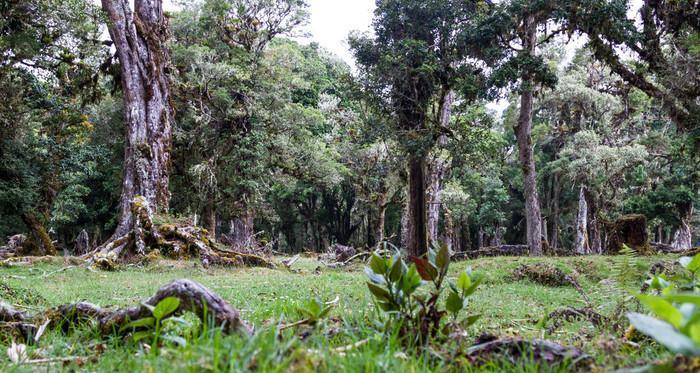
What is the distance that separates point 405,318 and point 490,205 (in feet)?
117

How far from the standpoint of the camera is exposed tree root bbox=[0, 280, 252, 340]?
68.2 inches

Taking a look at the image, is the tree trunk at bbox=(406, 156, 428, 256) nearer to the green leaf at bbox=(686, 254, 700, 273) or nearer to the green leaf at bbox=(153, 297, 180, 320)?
the green leaf at bbox=(686, 254, 700, 273)

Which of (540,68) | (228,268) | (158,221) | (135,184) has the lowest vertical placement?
(228,268)

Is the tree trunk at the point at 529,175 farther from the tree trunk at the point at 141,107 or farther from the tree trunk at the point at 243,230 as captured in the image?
the tree trunk at the point at 243,230

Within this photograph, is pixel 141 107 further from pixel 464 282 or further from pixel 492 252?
pixel 464 282

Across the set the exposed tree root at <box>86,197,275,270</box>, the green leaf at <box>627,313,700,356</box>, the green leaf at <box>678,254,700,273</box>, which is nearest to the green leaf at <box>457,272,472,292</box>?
the green leaf at <box>678,254,700,273</box>

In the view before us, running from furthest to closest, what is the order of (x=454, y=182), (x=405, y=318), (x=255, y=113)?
(x=454, y=182), (x=255, y=113), (x=405, y=318)

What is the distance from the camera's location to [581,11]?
39.7 ft

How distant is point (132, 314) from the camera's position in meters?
1.98

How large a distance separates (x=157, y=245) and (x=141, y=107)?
13.9 ft

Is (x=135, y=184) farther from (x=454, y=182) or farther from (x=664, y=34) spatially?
(x=454, y=182)

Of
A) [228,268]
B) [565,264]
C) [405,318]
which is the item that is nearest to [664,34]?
[565,264]

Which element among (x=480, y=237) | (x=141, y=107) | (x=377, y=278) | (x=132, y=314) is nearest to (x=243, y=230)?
(x=141, y=107)

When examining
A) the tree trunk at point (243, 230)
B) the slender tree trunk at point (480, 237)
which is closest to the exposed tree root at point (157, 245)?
the tree trunk at point (243, 230)
